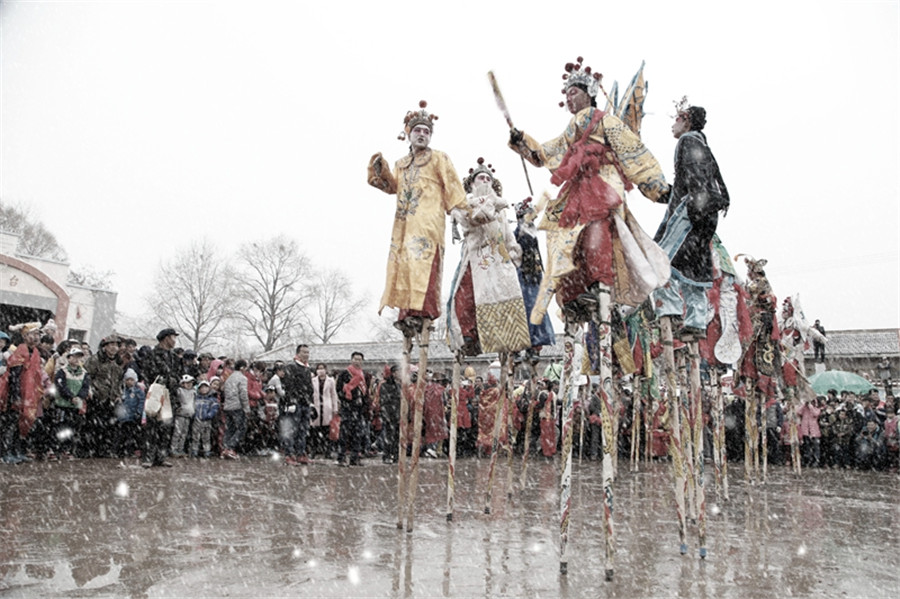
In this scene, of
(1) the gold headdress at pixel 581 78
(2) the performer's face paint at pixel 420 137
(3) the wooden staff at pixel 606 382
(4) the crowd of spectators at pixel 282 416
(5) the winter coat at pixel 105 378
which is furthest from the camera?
(5) the winter coat at pixel 105 378

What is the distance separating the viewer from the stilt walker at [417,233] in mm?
5125

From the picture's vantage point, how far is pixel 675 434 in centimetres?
447

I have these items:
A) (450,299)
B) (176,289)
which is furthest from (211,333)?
(450,299)

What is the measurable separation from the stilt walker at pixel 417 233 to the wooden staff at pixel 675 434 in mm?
1659

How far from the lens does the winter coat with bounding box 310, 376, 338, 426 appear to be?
1307 cm

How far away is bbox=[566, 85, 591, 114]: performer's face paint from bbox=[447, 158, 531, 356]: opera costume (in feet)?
5.14

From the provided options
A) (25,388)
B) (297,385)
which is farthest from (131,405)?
(297,385)

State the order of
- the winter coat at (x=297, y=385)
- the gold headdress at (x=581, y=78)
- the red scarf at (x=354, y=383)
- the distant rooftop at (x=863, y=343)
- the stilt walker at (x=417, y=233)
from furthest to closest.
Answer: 1. the distant rooftop at (x=863, y=343)
2. the red scarf at (x=354, y=383)
3. the winter coat at (x=297, y=385)
4. the stilt walker at (x=417, y=233)
5. the gold headdress at (x=581, y=78)

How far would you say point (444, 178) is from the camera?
536cm

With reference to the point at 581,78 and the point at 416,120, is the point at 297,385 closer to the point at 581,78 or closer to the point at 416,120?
the point at 416,120

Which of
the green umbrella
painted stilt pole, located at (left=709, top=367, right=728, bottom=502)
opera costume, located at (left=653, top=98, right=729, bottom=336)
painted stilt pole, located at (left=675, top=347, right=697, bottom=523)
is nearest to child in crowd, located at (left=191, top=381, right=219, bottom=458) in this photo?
painted stilt pole, located at (left=709, top=367, right=728, bottom=502)

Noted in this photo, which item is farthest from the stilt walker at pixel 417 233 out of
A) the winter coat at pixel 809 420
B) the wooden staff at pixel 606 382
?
the winter coat at pixel 809 420

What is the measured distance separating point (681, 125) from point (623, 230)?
70.3 inches

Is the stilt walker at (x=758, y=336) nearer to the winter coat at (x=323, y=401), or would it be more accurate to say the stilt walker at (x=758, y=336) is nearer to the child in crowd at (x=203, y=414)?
the winter coat at (x=323, y=401)
